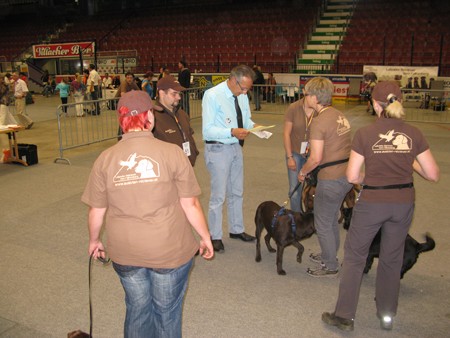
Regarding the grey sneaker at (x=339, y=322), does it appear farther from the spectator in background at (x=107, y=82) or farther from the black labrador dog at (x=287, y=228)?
the spectator in background at (x=107, y=82)

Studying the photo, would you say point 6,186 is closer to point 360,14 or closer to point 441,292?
point 441,292

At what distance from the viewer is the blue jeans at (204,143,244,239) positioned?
426cm

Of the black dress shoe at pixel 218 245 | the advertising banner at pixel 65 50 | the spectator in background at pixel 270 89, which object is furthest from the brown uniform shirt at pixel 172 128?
the advertising banner at pixel 65 50

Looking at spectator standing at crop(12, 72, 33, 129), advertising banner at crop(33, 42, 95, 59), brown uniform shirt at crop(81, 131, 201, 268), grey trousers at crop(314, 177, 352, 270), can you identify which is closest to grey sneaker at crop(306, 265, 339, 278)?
grey trousers at crop(314, 177, 352, 270)

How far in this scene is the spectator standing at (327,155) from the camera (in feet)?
11.2

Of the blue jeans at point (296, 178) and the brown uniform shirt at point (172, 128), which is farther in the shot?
the blue jeans at point (296, 178)

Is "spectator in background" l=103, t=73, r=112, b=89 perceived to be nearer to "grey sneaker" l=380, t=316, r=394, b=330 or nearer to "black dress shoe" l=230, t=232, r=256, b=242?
"black dress shoe" l=230, t=232, r=256, b=242

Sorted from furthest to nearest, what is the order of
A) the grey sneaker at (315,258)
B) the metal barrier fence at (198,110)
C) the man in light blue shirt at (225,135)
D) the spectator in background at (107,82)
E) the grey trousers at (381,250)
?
the spectator in background at (107,82)
the metal barrier fence at (198,110)
the grey sneaker at (315,258)
the man in light blue shirt at (225,135)
the grey trousers at (381,250)

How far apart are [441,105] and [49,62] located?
68.9 feet

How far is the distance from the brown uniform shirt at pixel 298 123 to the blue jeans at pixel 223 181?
24.6 inches

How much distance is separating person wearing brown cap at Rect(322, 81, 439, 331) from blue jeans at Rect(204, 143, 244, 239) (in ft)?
5.31

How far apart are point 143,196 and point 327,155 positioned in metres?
1.85

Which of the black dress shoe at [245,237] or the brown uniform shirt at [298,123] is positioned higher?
the brown uniform shirt at [298,123]

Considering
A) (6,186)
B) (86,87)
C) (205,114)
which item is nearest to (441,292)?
(205,114)
